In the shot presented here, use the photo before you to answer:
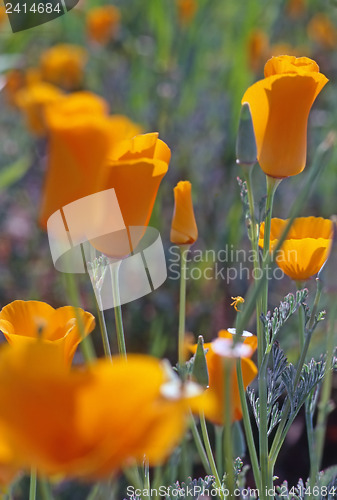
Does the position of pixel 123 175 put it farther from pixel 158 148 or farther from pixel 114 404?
pixel 114 404

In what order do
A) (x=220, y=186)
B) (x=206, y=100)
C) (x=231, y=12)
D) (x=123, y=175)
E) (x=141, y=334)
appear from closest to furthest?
(x=123, y=175), (x=141, y=334), (x=220, y=186), (x=206, y=100), (x=231, y=12)

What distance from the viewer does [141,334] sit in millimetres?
1514

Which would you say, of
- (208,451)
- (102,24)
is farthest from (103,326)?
(102,24)

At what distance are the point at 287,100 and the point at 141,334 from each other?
1.08m

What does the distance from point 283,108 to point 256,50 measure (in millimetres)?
2162

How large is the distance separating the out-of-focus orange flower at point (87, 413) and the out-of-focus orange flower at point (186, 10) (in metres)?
2.56

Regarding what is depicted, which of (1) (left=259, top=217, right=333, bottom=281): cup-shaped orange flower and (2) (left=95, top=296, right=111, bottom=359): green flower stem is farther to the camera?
(1) (left=259, top=217, right=333, bottom=281): cup-shaped orange flower

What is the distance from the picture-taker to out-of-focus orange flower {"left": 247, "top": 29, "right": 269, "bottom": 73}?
247 cm

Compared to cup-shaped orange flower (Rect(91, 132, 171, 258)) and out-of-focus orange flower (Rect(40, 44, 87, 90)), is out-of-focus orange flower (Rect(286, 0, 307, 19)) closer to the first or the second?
out-of-focus orange flower (Rect(40, 44, 87, 90))

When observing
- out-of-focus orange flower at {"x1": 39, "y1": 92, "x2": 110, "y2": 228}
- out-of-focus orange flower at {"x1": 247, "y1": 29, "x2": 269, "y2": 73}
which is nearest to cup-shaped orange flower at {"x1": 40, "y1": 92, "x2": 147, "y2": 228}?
out-of-focus orange flower at {"x1": 39, "y1": 92, "x2": 110, "y2": 228}

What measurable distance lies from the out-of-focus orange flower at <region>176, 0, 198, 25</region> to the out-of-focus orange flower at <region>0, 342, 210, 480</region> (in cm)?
256

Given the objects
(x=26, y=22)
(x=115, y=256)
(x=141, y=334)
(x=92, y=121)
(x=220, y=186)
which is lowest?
(x=141, y=334)

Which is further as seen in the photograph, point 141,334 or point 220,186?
point 220,186

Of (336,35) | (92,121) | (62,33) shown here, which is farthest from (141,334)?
(336,35)
